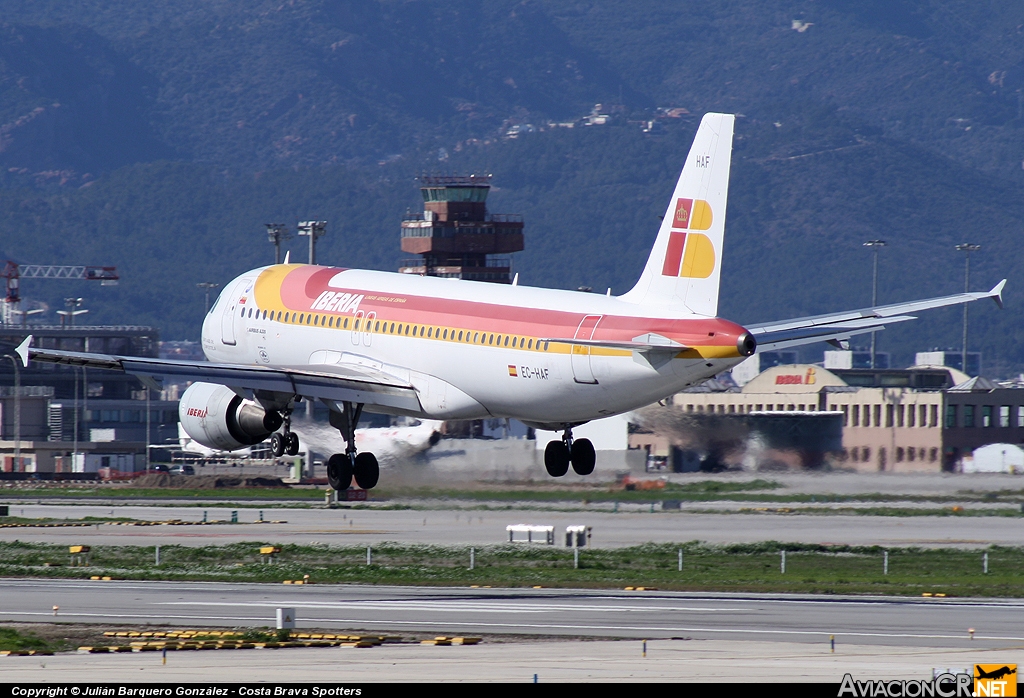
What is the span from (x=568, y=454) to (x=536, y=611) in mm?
5155

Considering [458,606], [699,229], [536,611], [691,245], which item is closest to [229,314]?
[458,606]

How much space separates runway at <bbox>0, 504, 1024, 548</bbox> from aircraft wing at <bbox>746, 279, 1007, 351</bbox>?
1001 inches

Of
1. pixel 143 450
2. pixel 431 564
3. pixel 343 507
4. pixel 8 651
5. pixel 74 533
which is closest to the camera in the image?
pixel 8 651

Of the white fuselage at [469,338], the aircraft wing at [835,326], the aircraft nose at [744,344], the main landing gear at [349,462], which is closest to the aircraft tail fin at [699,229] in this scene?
the white fuselage at [469,338]

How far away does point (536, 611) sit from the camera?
159 feet

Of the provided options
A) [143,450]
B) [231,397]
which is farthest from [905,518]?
[143,450]

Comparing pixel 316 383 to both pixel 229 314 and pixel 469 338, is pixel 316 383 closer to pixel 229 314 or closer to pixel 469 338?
pixel 469 338

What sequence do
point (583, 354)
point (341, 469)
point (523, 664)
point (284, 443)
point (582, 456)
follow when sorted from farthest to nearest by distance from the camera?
point (284, 443) → point (341, 469) → point (582, 456) → point (583, 354) → point (523, 664)

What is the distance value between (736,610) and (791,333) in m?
8.85

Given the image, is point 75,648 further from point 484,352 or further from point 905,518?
point 905,518

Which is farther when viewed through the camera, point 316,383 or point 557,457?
point 557,457

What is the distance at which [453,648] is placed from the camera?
36438 mm

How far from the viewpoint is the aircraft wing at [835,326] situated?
48.7 metres

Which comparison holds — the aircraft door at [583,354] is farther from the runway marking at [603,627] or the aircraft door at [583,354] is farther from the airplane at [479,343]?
the runway marking at [603,627]
